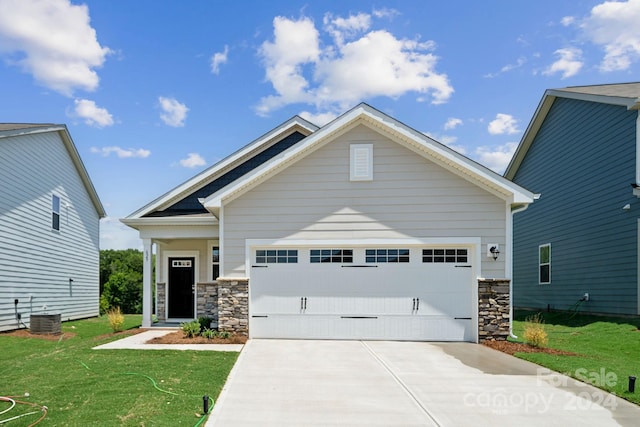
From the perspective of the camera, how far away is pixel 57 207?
18.0m

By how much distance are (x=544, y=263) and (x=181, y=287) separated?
13.4m

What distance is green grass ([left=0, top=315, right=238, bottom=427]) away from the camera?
17.9 feet

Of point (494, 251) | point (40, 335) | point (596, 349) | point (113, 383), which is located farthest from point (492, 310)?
point (40, 335)

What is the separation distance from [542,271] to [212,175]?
12.9 meters

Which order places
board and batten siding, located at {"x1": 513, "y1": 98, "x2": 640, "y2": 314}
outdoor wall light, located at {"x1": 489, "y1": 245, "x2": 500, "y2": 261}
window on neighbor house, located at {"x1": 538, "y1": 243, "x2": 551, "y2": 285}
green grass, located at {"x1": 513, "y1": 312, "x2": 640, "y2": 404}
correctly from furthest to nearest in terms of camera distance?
window on neighbor house, located at {"x1": 538, "y1": 243, "x2": 551, "y2": 285}
board and batten siding, located at {"x1": 513, "y1": 98, "x2": 640, "y2": 314}
outdoor wall light, located at {"x1": 489, "y1": 245, "x2": 500, "y2": 261}
green grass, located at {"x1": 513, "y1": 312, "x2": 640, "y2": 404}

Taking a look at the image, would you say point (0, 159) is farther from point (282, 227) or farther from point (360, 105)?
point (360, 105)

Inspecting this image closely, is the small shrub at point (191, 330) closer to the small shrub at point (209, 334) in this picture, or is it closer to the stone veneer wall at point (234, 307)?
the small shrub at point (209, 334)

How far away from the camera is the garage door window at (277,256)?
11.7m

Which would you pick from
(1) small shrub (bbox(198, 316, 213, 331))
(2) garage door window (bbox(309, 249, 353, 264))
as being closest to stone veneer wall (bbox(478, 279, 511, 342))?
(2) garage door window (bbox(309, 249, 353, 264))

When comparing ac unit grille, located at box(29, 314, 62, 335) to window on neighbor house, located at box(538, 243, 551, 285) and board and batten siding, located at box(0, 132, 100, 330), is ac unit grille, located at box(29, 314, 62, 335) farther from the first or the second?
window on neighbor house, located at box(538, 243, 551, 285)

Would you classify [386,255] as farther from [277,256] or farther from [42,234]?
[42,234]

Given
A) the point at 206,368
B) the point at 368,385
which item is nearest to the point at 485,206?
the point at 368,385

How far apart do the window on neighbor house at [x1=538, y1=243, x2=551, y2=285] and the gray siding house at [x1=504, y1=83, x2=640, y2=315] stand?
0.04 m

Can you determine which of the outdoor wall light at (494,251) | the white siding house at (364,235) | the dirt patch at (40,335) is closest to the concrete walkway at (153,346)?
the white siding house at (364,235)
